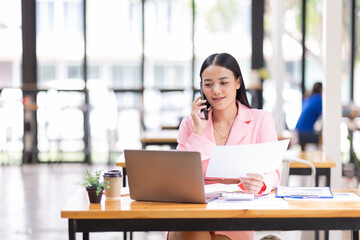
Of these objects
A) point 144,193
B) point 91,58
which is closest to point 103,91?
point 91,58

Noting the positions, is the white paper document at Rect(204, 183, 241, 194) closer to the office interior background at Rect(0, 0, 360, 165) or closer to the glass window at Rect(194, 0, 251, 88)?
the office interior background at Rect(0, 0, 360, 165)

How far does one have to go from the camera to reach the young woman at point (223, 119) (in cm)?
304

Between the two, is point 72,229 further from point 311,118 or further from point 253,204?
point 311,118

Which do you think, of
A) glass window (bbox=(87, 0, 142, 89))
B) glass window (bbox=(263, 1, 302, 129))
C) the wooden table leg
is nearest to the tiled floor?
Result: the wooden table leg

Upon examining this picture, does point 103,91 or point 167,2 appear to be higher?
point 167,2

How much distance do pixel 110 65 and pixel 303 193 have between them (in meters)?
7.68

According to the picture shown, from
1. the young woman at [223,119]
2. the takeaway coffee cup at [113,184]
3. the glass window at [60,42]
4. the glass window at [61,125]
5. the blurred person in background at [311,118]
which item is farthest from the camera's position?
the glass window at [60,42]

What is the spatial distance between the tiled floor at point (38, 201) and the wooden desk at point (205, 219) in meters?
0.93

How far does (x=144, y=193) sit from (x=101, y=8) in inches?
312

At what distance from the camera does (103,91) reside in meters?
10.1

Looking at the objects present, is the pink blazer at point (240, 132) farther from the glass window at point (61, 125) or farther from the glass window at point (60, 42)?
the glass window at point (60, 42)

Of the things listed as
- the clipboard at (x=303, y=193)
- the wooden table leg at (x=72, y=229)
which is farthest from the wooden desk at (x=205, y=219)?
the clipboard at (x=303, y=193)

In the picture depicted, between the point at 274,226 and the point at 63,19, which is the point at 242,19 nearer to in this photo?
the point at 63,19

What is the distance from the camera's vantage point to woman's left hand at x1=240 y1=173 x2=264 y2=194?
2676 mm
